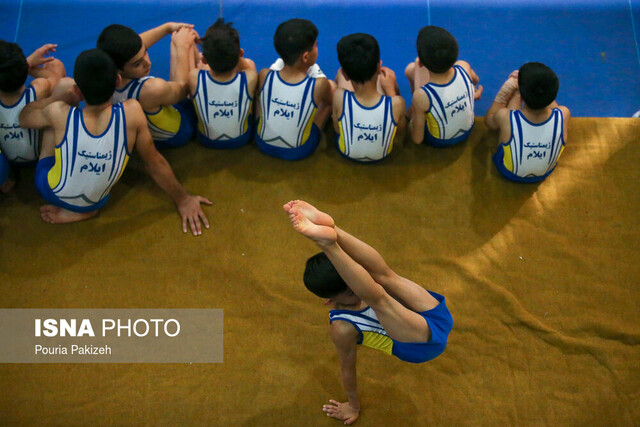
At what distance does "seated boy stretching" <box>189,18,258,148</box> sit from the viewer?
8.75 ft

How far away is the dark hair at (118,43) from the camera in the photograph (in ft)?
8.59

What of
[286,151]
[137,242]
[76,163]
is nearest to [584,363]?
[286,151]

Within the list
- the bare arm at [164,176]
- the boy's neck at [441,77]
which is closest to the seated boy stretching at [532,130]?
the boy's neck at [441,77]

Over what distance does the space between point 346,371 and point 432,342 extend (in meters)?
0.36

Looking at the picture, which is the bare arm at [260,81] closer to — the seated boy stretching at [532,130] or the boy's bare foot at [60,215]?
the boy's bare foot at [60,215]

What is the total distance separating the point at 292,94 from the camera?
2812 millimetres

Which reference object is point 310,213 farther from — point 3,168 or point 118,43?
point 3,168

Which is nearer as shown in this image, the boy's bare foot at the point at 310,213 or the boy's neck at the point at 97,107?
the boy's bare foot at the point at 310,213

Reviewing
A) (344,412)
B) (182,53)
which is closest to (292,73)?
(182,53)

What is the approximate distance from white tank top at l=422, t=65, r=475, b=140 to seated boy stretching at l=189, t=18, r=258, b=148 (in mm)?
840

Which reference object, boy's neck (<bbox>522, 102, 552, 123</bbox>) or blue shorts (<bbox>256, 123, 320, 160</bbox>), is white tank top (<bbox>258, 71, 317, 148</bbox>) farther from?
boy's neck (<bbox>522, 102, 552, 123</bbox>)

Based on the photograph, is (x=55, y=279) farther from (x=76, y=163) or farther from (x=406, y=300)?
(x=406, y=300)

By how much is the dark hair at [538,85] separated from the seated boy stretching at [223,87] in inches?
48.3

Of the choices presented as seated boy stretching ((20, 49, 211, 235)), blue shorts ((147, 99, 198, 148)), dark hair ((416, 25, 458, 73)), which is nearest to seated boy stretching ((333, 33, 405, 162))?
dark hair ((416, 25, 458, 73))
